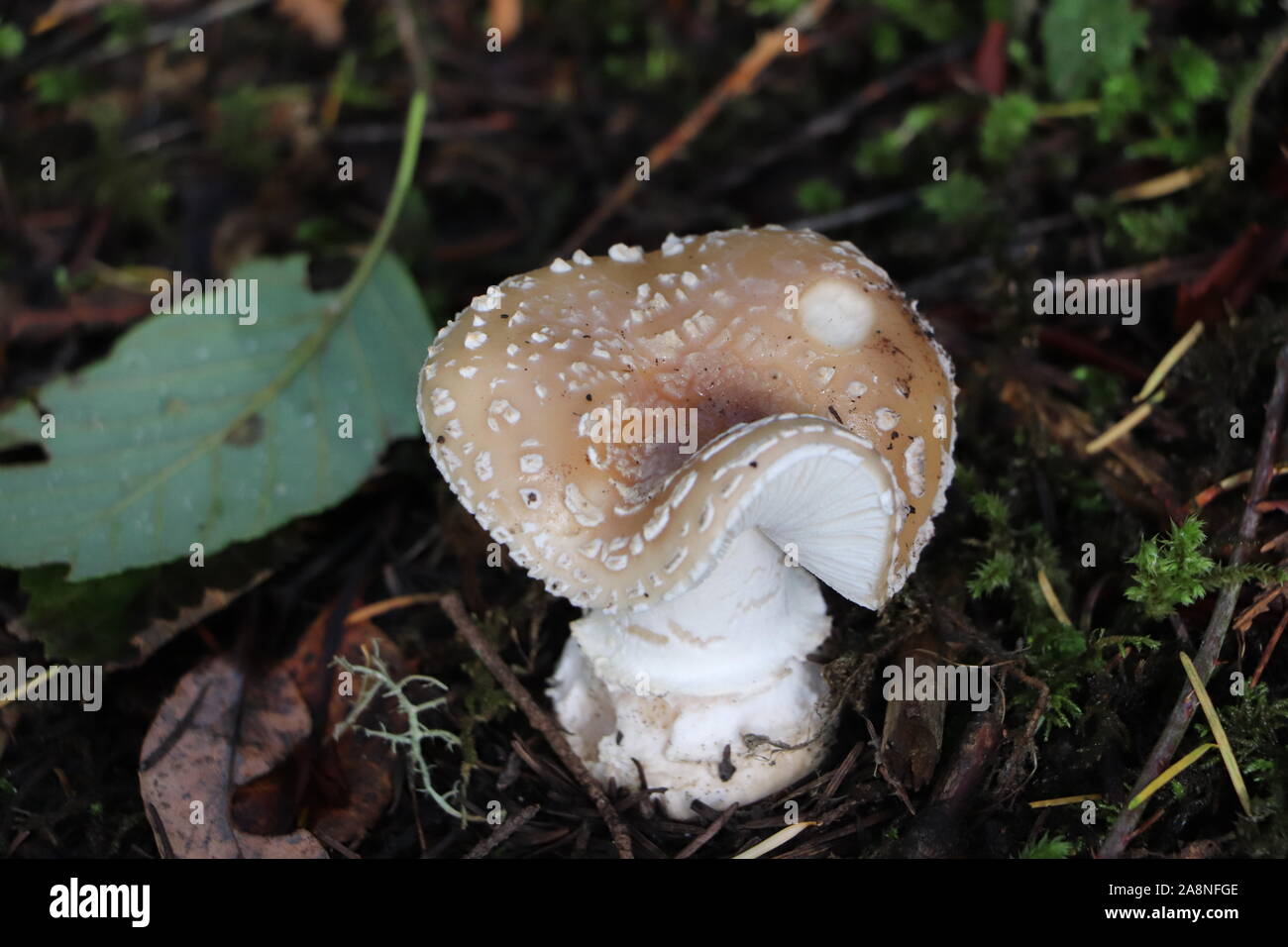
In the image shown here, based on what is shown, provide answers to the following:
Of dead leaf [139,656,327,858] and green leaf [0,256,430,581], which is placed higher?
green leaf [0,256,430,581]

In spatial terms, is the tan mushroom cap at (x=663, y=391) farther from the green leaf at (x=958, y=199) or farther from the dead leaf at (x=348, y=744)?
the green leaf at (x=958, y=199)

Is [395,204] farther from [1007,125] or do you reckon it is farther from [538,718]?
[1007,125]

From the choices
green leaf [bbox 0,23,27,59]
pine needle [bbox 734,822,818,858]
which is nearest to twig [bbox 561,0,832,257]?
pine needle [bbox 734,822,818,858]

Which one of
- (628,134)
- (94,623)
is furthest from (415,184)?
(94,623)

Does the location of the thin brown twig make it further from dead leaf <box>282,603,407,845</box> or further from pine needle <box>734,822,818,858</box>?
dead leaf <box>282,603,407,845</box>

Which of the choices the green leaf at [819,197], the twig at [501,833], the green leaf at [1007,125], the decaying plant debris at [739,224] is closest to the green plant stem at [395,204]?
the decaying plant debris at [739,224]
